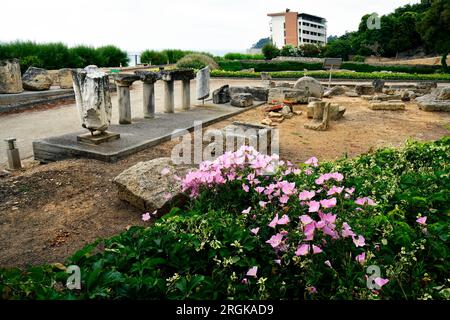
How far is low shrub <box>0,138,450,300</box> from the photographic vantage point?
1844mm

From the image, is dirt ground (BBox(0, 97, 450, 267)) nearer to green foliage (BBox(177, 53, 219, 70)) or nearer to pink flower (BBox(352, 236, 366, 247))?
pink flower (BBox(352, 236, 366, 247))

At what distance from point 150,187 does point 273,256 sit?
2.92 meters

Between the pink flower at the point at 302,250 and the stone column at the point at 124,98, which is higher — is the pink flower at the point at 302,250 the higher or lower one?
the lower one

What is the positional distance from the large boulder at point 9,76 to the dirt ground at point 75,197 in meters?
8.26

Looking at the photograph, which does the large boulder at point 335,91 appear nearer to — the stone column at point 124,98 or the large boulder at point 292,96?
the large boulder at point 292,96

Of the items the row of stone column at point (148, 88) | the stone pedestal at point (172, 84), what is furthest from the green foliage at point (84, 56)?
the row of stone column at point (148, 88)

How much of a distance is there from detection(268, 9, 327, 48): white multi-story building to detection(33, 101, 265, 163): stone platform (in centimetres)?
7008

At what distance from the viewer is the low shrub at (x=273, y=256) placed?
184 cm

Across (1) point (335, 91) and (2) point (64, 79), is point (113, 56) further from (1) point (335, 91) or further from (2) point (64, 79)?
(1) point (335, 91)

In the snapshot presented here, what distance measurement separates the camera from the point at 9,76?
14172 millimetres

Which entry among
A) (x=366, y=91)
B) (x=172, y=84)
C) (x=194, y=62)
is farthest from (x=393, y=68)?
(x=172, y=84)

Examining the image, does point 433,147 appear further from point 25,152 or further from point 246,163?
point 25,152

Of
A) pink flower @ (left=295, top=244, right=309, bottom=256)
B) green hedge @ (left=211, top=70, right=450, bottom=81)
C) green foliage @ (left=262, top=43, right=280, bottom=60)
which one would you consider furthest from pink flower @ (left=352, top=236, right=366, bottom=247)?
green foliage @ (left=262, top=43, right=280, bottom=60)
